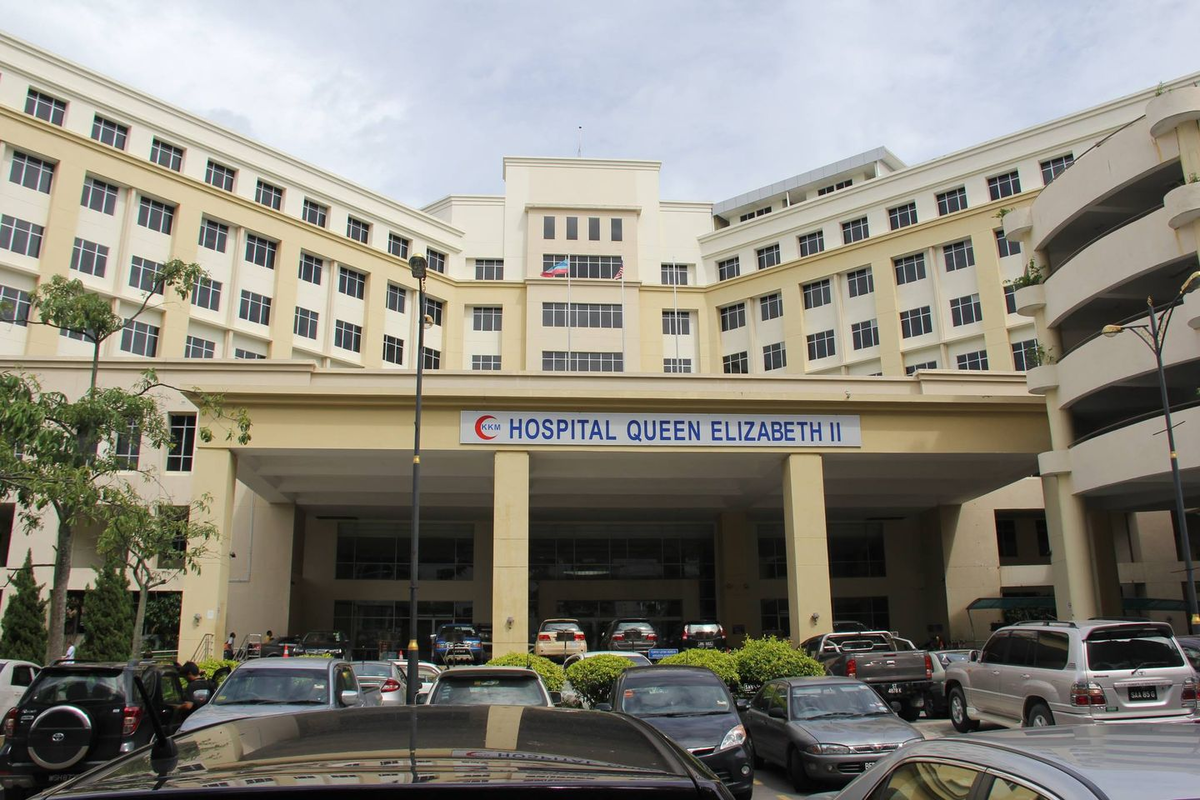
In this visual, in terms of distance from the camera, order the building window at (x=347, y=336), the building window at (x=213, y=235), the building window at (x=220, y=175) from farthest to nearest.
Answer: the building window at (x=347, y=336), the building window at (x=220, y=175), the building window at (x=213, y=235)

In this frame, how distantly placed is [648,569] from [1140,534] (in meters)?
23.8

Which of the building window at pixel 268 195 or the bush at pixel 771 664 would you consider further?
the building window at pixel 268 195

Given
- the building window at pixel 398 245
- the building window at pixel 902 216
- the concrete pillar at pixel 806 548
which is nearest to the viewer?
the concrete pillar at pixel 806 548

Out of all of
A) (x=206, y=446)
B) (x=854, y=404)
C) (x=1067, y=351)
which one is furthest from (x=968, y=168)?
(x=206, y=446)

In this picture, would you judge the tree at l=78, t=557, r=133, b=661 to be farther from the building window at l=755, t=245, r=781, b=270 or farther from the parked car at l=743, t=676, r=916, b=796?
the building window at l=755, t=245, r=781, b=270

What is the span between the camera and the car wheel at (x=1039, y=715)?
13909 mm

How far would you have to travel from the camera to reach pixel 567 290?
55.5 m

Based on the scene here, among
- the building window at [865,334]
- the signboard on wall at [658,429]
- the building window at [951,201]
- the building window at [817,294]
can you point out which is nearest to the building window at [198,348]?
the signboard on wall at [658,429]

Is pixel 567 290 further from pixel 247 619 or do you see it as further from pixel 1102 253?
pixel 1102 253

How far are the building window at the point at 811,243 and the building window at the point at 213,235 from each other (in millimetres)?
33279

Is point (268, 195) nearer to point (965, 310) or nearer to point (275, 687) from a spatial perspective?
point (965, 310)

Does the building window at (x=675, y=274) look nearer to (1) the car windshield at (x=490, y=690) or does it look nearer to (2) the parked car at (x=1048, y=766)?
(1) the car windshield at (x=490, y=690)

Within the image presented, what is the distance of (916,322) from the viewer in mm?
50750

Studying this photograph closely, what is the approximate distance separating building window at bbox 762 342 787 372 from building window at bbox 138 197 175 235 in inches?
1331
